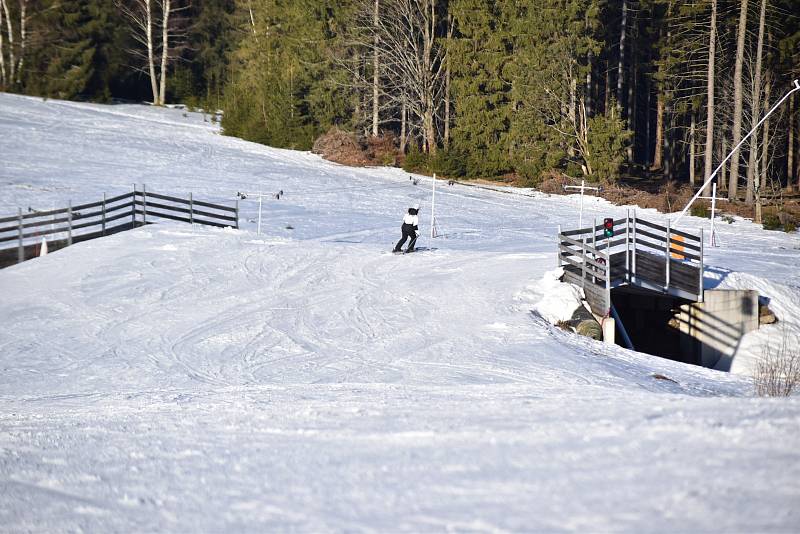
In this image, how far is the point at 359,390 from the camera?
12.3 metres

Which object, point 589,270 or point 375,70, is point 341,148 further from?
point 589,270

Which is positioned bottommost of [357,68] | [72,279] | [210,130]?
[72,279]

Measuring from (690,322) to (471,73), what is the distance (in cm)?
2909

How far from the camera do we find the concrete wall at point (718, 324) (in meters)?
22.0

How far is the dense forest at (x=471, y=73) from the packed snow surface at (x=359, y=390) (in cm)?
812

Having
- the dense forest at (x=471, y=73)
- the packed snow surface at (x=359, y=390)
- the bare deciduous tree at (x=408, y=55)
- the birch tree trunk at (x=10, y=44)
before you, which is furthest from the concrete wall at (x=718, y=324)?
the birch tree trunk at (x=10, y=44)

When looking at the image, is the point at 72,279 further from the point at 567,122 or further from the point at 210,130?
the point at 210,130

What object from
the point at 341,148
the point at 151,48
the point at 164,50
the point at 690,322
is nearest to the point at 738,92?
the point at 690,322

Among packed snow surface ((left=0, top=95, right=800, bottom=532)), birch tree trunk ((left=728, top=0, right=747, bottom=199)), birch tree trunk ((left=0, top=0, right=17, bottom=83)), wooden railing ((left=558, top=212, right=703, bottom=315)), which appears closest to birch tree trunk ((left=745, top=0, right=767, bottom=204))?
birch tree trunk ((left=728, top=0, right=747, bottom=199))

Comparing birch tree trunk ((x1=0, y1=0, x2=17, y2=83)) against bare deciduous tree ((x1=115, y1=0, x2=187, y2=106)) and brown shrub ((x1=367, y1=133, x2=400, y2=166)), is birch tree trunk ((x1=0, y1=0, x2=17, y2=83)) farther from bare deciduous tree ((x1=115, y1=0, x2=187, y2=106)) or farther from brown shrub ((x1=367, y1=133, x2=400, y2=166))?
brown shrub ((x1=367, y1=133, x2=400, y2=166))

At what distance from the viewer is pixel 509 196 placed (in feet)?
139

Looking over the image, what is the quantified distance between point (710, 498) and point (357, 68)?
168 feet

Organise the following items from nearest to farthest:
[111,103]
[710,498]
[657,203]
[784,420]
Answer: [710,498]
[784,420]
[657,203]
[111,103]

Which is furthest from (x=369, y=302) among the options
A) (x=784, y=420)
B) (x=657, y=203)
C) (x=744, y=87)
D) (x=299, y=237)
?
(x=744, y=87)
